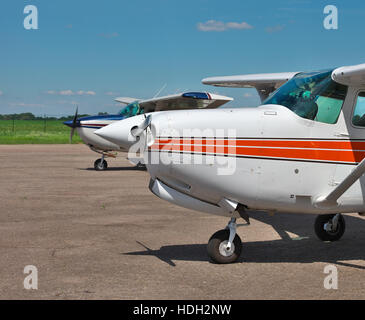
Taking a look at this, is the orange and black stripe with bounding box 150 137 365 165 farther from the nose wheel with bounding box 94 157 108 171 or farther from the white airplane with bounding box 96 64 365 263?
the nose wheel with bounding box 94 157 108 171

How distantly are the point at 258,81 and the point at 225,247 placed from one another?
11.9 feet

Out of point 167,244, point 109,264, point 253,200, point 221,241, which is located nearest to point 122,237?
point 167,244

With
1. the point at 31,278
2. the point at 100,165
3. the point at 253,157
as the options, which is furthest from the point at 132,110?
the point at 31,278

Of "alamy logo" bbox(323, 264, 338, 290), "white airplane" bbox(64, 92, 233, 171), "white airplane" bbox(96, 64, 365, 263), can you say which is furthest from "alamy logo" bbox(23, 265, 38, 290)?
"white airplane" bbox(64, 92, 233, 171)

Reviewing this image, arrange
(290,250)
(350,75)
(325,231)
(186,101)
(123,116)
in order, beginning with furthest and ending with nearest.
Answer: (123,116)
(186,101)
(325,231)
(290,250)
(350,75)

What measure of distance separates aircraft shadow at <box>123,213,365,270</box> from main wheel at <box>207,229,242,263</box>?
8.4 inches

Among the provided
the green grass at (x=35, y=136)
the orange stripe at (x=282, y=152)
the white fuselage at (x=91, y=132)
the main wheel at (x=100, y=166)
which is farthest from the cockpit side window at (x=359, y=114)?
the green grass at (x=35, y=136)

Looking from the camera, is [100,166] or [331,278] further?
[100,166]

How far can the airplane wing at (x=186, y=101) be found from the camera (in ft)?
55.9

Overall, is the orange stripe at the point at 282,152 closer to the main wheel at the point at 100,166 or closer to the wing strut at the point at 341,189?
the wing strut at the point at 341,189

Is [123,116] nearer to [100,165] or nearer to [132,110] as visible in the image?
[132,110]

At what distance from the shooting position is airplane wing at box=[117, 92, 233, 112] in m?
17.0

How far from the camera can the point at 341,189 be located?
593 centimetres
